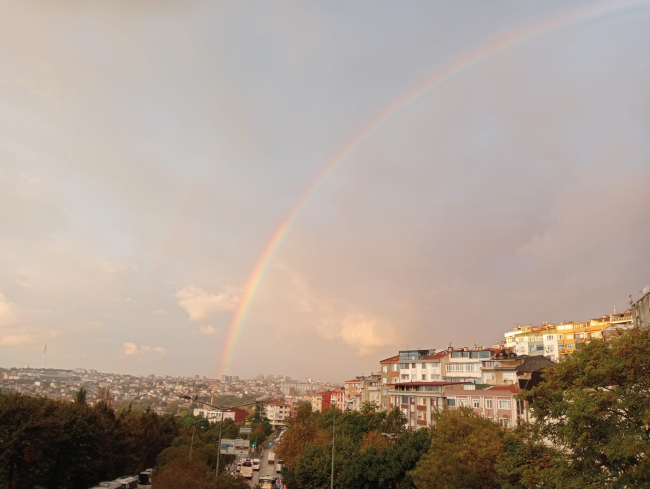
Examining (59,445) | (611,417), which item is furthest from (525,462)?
(59,445)

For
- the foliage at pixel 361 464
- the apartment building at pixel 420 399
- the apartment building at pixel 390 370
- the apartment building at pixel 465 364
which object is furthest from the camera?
the apartment building at pixel 390 370

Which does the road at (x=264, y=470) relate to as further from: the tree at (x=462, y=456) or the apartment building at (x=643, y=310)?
the apartment building at (x=643, y=310)

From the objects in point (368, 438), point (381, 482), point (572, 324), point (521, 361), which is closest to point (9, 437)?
point (381, 482)

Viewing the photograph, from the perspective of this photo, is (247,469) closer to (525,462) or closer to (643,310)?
(525,462)

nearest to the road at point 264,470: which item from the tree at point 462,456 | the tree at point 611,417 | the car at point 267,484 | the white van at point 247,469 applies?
the white van at point 247,469

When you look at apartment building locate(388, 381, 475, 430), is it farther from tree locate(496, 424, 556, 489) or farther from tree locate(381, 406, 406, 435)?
tree locate(496, 424, 556, 489)

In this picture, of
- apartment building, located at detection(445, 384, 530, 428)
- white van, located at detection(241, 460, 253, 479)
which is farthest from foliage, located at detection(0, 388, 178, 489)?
apartment building, located at detection(445, 384, 530, 428)

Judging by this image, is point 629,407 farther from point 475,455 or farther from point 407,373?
point 407,373
